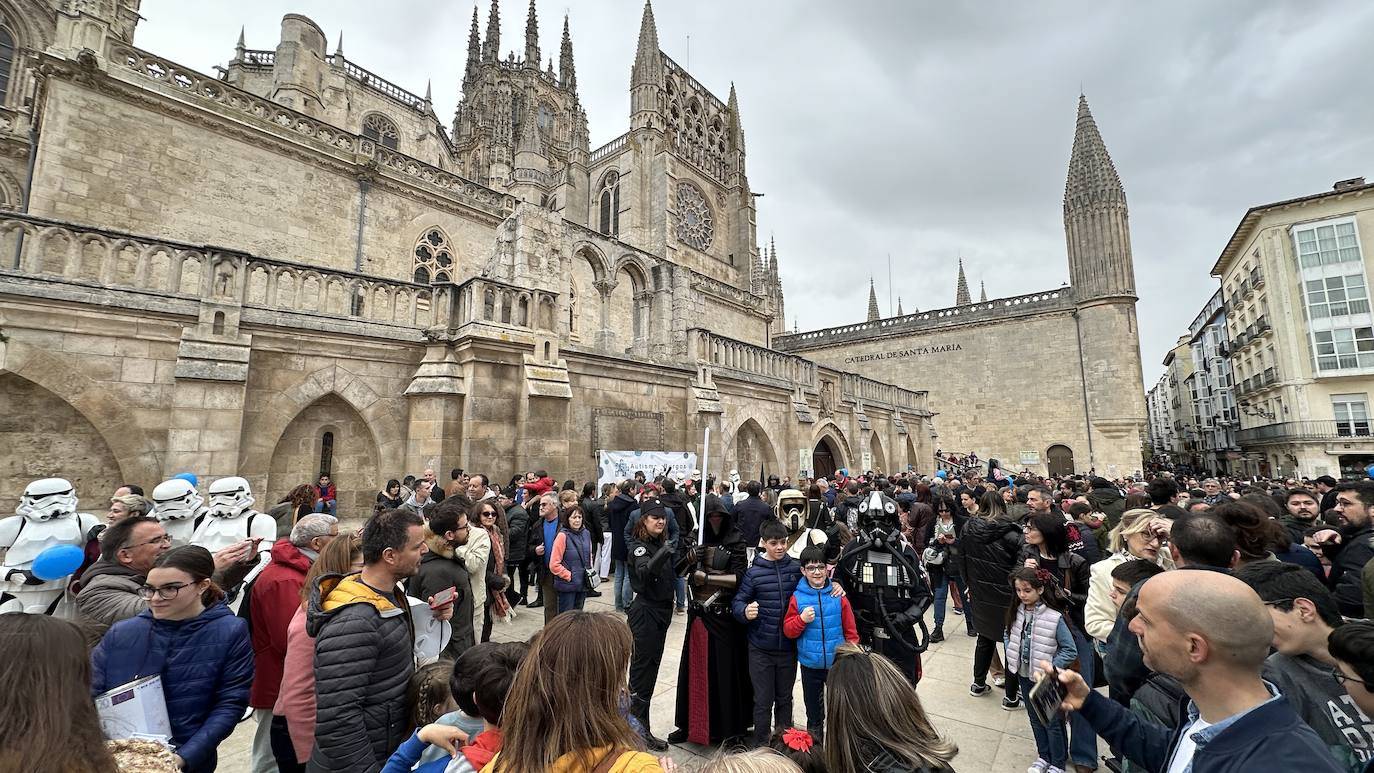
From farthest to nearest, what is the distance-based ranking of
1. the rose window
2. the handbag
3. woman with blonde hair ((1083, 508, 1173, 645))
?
the rose window → the handbag → woman with blonde hair ((1083, 508, 1173, 645))

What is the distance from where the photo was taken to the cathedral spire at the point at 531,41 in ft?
115

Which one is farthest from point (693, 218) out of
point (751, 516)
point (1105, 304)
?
point (751, 516)

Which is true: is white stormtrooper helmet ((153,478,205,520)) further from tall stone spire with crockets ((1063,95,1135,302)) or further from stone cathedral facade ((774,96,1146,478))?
tall stone spire with crockets ((1063,95,1135,302))

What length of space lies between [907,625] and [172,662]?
4.06 meters

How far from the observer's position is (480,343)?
9148 mm

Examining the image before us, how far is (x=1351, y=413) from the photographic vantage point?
22.0 meters

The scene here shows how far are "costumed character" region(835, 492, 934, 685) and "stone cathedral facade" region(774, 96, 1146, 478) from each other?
2485 centimetres

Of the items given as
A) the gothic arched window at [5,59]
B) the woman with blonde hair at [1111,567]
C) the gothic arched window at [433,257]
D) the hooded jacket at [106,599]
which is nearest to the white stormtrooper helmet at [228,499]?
the hooded jacket at [106,599]

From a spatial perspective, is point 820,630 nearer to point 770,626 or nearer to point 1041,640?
point 770,626

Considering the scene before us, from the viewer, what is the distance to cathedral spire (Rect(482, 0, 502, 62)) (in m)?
33.4

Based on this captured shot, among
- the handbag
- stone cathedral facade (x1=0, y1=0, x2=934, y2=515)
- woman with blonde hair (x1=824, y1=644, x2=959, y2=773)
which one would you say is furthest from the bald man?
stone cathedral facade (x1=0, y1=0, x2=934, y2=515)

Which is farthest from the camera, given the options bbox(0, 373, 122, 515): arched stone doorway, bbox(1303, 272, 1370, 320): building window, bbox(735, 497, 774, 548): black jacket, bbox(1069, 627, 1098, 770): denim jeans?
bbox(1303, 272, 1370, 320): building window

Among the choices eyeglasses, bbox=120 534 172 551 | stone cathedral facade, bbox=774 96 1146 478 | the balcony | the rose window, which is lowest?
eyeglasses, bbox=120 534 172 551

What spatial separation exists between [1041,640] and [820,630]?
151 cm
